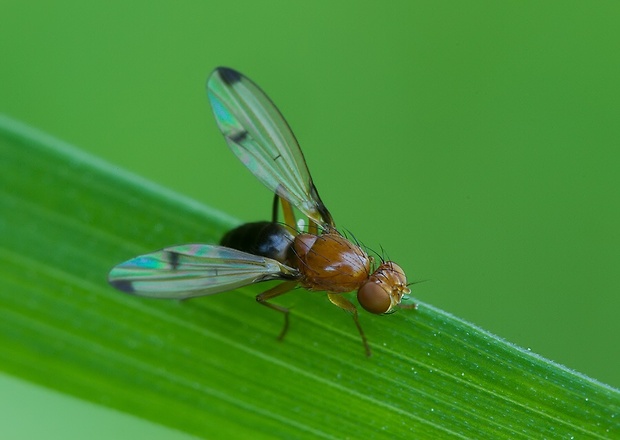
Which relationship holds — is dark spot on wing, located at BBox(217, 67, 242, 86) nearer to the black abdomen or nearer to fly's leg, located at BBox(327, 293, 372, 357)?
the black abdomen

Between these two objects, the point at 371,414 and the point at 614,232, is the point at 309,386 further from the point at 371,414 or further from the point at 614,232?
the point at 614,232

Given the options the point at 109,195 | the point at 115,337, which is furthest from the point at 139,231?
the point at 115,337

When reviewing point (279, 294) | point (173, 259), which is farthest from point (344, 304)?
point (173, 259)

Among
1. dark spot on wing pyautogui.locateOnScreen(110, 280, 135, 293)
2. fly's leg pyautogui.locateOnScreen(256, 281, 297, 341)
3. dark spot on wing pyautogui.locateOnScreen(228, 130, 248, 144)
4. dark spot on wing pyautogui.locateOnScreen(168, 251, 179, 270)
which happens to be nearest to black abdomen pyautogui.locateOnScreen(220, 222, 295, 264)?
fly's leg pyautogui.locateOnScreen(256, 281, 297, 341)

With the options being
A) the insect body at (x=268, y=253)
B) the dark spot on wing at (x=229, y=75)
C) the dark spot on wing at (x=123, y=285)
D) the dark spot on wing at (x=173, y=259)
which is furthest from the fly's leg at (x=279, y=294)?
the dark spot on wing at (x=229, y=75)

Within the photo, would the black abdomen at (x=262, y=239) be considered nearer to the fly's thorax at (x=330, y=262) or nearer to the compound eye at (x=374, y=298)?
the fly's thorax at (x=330, y=262)
